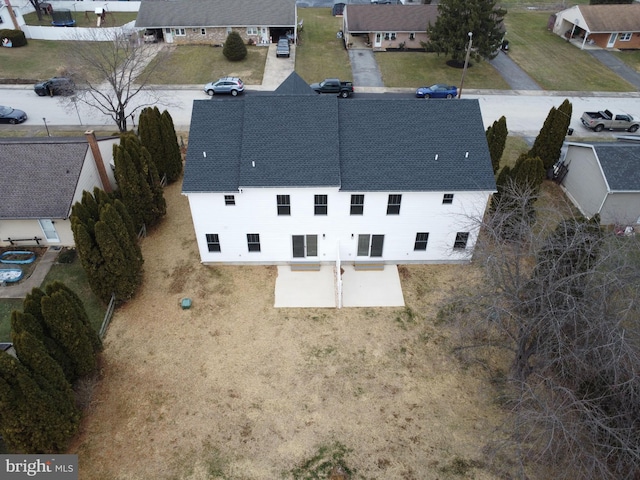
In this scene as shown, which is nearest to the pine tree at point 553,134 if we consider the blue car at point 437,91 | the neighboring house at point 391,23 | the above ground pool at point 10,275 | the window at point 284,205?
the blue car at point 437,91

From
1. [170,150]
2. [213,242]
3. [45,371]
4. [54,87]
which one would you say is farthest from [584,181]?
[54,87]

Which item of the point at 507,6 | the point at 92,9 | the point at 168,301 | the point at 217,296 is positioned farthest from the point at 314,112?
the point at 507,6

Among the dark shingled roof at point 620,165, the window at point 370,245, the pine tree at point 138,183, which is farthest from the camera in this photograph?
the dark shingled roof at point 620,165

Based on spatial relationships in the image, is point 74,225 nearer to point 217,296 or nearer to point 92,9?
point 217,296

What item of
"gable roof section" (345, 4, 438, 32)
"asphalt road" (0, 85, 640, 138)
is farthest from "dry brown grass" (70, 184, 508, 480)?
"gable roof section" (345, 4, 438, 32)

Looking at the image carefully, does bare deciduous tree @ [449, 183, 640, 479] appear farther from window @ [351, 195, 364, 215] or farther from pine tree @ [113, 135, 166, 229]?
pine tree @ [113, 135, 166, 229]

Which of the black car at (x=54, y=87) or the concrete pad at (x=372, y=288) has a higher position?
the black car at (x=54, y=87)

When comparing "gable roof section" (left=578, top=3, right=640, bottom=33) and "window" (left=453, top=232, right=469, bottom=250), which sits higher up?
"gable roof section" (left=578, top=3, right=640, bottom=33)

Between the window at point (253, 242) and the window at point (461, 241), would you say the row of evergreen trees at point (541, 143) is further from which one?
the window at point (253, 242)
